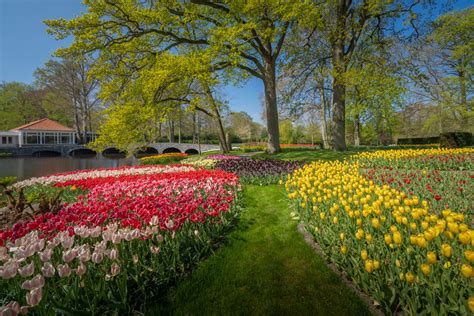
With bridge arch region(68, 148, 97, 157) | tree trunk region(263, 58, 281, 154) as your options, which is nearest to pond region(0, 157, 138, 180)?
bridge arch region(68, 148, 97, 157)

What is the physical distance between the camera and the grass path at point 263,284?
2270 millimetres

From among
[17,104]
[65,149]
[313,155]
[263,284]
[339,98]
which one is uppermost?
[17,104]

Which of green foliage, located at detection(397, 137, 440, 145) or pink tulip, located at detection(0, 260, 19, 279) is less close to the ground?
green foliage, located at detection(397, 137, 440, 145)

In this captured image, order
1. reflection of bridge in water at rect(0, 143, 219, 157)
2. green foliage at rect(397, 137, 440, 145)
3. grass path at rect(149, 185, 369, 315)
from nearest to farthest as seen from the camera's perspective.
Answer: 1. grass path at rect(149, 185, 369, 315)
2. green foliage at rect(397, 137, 440, 145)
3. reflection of bridge in water at rect(0, 143, 219, 157)

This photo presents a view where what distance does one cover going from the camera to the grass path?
7.45 feet

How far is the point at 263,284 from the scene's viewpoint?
2662 millimetres

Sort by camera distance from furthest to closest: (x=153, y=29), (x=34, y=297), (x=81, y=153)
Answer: (x=81, y=153) < (x=153, y=29) < (x=34, y=297)

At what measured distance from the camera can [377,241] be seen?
8.63 feet

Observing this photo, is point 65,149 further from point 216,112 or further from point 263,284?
point 263,284

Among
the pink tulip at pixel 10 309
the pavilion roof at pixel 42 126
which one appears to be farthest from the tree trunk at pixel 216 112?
the pavilion roof at pixel 42 126

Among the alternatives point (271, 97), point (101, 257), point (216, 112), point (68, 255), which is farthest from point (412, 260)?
point (216, 112)

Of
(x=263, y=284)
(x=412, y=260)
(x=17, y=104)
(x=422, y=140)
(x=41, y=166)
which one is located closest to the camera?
(x=412, y=260)

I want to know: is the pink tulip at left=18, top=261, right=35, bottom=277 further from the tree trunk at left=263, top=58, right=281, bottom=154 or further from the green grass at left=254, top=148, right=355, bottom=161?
the tree trunk at left=263, top=58, right=281, bottom=154

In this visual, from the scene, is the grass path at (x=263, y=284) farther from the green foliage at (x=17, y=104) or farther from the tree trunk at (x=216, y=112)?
the green foliage at (x=17, y=104)
